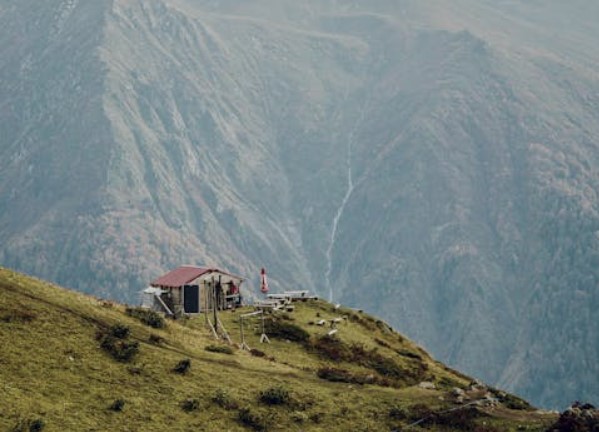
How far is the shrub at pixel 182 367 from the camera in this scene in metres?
62.0

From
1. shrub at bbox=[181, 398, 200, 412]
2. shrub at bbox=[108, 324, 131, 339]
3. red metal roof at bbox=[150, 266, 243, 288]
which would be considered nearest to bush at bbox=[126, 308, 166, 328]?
shrub at bbox=[108, 324, 131, 339]

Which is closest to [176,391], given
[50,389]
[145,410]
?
[145,410]

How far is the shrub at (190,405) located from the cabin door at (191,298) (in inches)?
1963

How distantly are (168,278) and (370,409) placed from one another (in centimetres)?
5180

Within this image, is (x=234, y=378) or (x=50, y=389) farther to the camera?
(x=234, y=378)

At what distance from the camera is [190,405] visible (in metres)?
57.5

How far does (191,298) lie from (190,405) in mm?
51225

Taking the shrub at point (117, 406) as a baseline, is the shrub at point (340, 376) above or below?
below

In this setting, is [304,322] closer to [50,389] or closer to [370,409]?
[370,409]

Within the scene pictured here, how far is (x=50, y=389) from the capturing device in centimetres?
5469

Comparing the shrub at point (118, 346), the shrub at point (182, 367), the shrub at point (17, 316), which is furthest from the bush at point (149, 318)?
the shrub at point (17, 316)

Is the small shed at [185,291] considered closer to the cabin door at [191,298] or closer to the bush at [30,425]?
the cabin door at [191,298]

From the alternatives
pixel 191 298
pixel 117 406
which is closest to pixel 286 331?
pixel 191 298

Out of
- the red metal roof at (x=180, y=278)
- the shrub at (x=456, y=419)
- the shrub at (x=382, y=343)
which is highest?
the shrub at (x=456, y=419)
